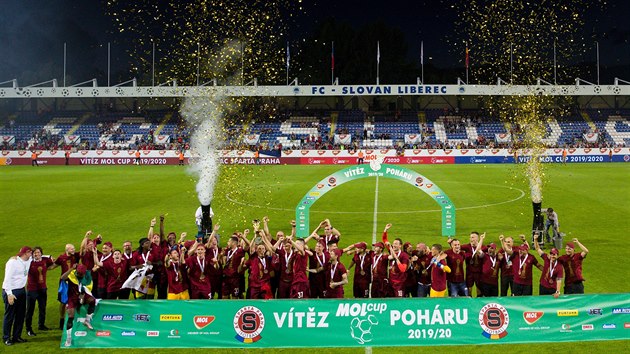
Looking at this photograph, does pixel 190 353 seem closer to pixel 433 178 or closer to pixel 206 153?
pixel 206 153

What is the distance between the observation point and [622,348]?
1070 centimetres

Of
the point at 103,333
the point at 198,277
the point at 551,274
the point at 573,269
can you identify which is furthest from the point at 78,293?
the point at 573,269

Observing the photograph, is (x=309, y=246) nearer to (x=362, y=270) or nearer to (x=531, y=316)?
(x=362, y=270)

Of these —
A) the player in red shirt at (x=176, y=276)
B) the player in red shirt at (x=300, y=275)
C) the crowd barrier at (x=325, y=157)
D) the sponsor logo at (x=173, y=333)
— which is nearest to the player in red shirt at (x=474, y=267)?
the player in red shirt at (x=300, y=275)

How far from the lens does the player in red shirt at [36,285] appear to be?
38.1 ft

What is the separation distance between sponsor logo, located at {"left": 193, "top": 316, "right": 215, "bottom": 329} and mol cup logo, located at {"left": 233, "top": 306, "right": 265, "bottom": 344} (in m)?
0.43

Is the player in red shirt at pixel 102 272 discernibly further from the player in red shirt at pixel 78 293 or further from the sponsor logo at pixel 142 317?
the sponsor logo at pixel 142 317

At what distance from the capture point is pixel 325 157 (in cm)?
6312

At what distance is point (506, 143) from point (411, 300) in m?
59.8

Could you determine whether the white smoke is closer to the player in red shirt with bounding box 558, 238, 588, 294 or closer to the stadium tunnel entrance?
the stadium tunnel entrance

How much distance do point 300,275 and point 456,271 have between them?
3248 millimetres

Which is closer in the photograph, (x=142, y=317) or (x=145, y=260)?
(x=142, y=317)

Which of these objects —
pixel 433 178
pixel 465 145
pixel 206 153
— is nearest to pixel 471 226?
pixel 206 153

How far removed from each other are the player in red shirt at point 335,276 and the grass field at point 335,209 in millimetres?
1584
